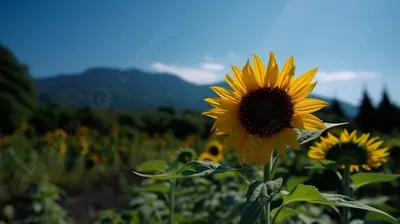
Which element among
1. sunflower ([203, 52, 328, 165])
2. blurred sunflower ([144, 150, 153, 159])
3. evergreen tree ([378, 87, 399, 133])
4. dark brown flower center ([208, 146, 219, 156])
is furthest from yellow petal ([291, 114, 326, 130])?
evergreen tree ([378, 87, 399, 133])

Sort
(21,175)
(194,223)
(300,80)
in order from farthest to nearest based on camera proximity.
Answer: (21,175) → (194,223) → (300,80)

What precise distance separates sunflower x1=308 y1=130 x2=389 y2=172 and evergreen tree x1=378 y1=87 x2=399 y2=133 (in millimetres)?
22810

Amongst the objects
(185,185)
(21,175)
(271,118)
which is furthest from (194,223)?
(21,175)

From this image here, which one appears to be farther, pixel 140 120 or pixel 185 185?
pixel 140 120

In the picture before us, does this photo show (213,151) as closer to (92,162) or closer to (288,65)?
(288,65)

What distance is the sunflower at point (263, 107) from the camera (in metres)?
1.07

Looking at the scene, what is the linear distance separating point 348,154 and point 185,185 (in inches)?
67.8

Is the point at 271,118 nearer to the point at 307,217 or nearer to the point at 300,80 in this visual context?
the point at 300,80

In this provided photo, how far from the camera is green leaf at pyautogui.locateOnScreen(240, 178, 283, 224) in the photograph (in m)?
0.88

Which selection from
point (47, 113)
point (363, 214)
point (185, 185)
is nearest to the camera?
point (363, 214)

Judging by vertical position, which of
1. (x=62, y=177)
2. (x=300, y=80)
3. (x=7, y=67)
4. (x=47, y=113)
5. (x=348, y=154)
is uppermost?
(x=7, y=67)

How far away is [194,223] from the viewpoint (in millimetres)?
1680

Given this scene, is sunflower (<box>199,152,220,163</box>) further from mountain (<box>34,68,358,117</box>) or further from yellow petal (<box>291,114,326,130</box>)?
yellow petal (<box>291,114,326,130</box>)

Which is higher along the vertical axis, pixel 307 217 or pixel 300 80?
pixel 300 80
